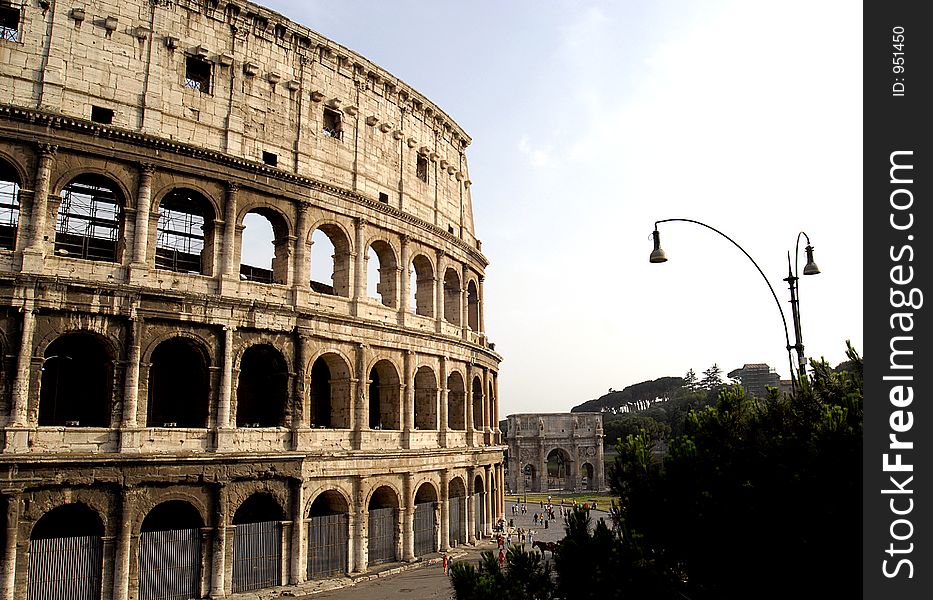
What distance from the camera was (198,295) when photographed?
64.9 feet

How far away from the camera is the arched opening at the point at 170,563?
59.8 ft

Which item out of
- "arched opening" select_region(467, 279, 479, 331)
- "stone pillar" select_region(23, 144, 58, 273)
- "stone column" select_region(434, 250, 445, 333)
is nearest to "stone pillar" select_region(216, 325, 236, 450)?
"stone pillar" select_region(23, 144, 58, 273)

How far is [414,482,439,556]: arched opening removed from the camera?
25297 mm

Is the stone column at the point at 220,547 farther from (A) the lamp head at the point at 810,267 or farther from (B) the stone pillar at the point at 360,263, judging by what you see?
(A) the lamp head at the point at 810,267

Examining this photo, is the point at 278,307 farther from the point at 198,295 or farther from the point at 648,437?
the point at 648,437

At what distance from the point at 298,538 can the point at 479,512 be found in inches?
415

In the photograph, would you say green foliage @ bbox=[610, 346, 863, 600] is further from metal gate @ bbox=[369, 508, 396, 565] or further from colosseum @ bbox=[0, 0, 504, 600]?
metal gate @ bbox=[369, 508, 396, 565]

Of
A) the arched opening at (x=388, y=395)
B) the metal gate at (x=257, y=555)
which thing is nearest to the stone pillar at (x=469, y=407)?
the arched opening at (x=388, y=395)

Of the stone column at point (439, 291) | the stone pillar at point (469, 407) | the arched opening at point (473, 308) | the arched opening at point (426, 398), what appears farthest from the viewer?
the arched opening at point (473, 308)

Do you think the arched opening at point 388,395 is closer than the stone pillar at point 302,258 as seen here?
No

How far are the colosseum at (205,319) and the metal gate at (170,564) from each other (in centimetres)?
5

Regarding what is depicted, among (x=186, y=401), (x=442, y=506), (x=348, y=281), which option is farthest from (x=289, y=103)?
(x=442, y=506)

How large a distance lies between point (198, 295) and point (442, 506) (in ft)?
39.9

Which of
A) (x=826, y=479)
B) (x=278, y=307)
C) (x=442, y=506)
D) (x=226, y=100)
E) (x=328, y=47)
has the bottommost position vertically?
(x=442, y=506)
